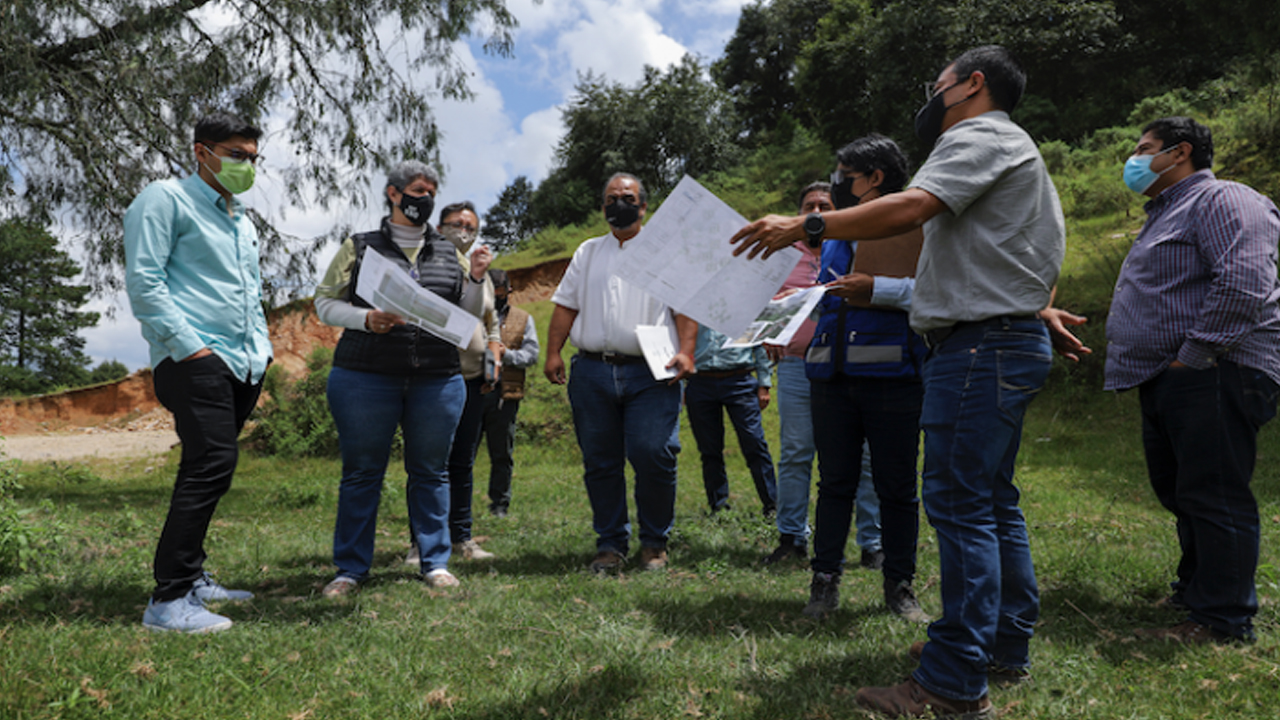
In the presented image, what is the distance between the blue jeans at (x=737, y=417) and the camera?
227 inches

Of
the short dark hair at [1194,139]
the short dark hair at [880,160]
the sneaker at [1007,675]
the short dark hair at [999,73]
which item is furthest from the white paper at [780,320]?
the short dark hair at [1194,139]

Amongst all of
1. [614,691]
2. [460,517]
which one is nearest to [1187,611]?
[614,691]

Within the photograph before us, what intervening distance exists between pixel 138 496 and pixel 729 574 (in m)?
7.81

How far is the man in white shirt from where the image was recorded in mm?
4285

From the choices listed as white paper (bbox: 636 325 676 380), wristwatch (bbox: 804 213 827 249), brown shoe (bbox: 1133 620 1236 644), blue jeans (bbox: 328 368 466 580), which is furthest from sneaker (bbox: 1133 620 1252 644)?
blue jeans (bbox: 328 368 466 580)

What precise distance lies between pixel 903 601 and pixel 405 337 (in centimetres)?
261

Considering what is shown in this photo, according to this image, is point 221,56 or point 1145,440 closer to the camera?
point 1145,440

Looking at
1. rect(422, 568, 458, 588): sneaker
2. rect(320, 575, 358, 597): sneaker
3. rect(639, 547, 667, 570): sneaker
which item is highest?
rect(320, 575, 358, 597): sneaker

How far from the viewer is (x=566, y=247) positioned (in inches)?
1128

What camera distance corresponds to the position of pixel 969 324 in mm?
2396

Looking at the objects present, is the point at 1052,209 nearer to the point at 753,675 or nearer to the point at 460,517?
Answer: the point at 753,675

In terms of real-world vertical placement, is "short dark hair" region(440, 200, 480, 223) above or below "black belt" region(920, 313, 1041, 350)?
above

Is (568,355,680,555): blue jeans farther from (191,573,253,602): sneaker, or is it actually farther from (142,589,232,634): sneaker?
(142,589,232,634): sneaker

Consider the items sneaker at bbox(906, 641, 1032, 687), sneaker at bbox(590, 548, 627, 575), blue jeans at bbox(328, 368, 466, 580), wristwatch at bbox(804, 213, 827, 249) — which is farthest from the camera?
sneaker at bbox(590, 548, 627, 575)
